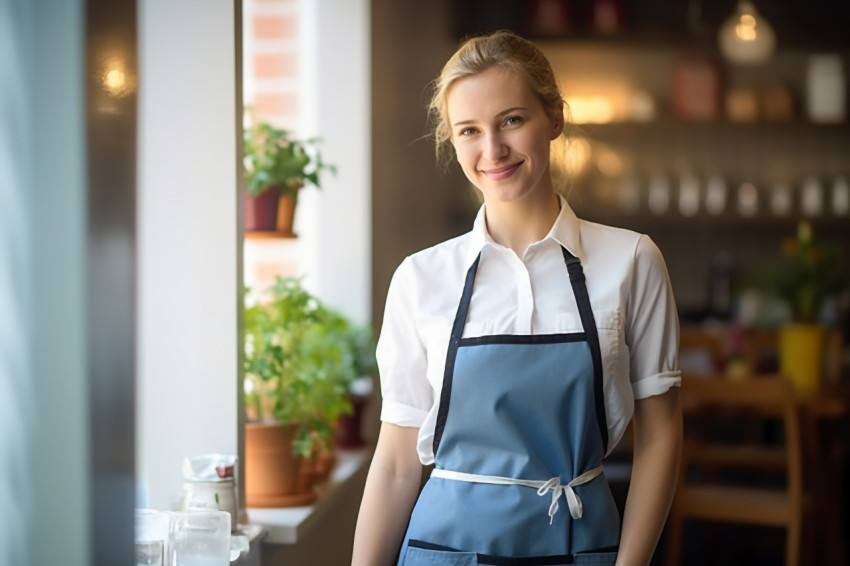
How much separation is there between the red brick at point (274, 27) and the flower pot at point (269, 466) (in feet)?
5.31

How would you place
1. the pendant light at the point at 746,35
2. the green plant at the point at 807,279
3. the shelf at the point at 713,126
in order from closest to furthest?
the green plant at the point at 807,279 → the pendant light at the point at 746,35 → the shelf at the point at 713,126

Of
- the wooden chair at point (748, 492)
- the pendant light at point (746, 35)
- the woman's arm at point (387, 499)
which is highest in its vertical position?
the pendant light at point (746, 35)

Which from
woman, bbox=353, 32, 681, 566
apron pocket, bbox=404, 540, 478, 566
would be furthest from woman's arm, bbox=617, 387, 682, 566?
apron pocket, bbox=404, 540, 478, 566

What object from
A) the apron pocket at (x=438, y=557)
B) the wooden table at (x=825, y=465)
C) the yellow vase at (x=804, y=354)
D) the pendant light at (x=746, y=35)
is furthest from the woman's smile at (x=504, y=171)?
the pendant light at (x=746, y=35)

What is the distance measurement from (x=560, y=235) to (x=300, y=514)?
1003mm

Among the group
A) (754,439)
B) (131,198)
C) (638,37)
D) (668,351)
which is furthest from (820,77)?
(131,198)

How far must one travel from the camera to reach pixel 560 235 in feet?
5.41

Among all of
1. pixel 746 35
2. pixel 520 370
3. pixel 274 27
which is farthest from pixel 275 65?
pixel 746 35

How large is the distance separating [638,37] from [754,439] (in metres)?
2.49

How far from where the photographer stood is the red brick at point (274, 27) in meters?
3.41

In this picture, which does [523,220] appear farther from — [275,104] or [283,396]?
[275,104]

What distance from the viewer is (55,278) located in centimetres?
100

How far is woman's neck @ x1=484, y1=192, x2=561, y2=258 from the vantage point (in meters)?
1.69

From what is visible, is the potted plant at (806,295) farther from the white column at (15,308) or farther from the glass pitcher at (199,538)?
the white column at (15,308)
